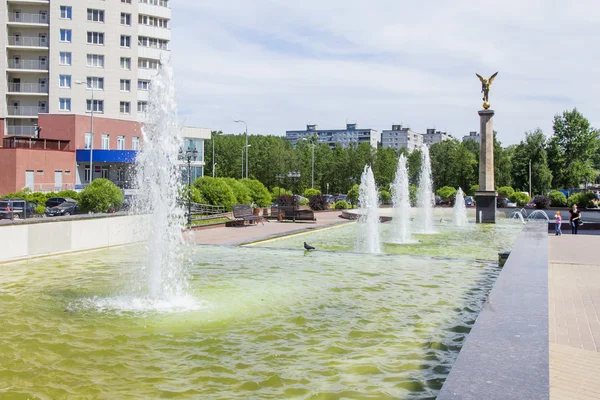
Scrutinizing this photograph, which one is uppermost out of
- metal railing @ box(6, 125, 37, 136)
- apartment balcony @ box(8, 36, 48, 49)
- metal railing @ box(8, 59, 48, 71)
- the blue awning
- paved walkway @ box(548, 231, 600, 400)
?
apartment balcony @ box(8, 36, 48, 49)

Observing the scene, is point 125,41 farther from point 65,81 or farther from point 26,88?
point 26,88

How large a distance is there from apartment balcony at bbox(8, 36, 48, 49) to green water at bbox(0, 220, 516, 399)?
47.6 meters

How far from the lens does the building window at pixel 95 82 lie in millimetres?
53125

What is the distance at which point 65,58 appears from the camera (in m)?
52.7

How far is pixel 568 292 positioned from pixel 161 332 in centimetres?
673

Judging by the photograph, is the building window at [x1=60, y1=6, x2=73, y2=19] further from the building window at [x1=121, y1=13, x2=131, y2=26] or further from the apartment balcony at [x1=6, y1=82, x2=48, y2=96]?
the apartment balcony at [x1=6, y1=82, x2=48, y2=96]

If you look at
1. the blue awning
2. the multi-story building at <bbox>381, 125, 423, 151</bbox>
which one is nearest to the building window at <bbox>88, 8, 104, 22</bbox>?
the blue awning

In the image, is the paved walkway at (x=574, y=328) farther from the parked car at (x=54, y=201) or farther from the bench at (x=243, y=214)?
the parked car at (x=54, y=201)

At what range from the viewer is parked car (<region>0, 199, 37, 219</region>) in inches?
1038

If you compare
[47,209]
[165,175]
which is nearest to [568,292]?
[165,175]

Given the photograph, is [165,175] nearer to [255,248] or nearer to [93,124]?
[255,248]

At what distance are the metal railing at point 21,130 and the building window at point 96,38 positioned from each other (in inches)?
393

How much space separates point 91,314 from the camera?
8.54 meters

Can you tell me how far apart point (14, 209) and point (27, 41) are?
31.2m
